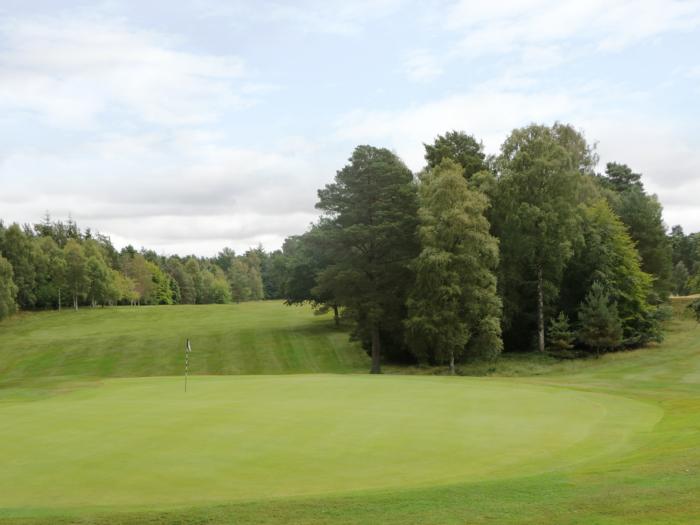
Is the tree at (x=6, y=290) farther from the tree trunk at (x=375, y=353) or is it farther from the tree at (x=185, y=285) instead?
the tree at (x=185, y=285)

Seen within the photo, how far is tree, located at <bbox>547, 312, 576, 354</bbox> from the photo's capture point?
50.8 metres

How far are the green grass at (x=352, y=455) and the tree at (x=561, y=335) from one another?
68.5 feet

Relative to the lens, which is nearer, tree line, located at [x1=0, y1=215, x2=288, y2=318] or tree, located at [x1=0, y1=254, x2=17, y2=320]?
tree, located at [x1=0, y1=254, x2=17, y2=320]

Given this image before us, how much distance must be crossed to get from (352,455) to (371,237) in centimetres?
3440

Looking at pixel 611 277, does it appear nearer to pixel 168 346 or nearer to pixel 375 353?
pixel 375 353

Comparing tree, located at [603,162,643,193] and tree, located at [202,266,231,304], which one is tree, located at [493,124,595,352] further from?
tree, located at [202,266,231,304]

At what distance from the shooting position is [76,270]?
104 m


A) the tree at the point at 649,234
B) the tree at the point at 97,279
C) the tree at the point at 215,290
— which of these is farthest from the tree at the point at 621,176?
the tree at the point at 215,290

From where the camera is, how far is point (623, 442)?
16344 millimetres

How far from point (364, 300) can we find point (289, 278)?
27.0m

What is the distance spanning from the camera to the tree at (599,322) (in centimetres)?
5038

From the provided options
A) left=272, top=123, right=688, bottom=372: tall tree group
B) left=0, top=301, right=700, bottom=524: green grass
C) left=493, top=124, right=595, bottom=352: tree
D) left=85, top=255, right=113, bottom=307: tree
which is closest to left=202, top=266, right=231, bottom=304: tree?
left=85, top=255, right=113, bottom=307: tree

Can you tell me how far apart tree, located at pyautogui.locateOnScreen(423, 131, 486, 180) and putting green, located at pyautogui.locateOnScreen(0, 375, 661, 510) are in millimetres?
35245

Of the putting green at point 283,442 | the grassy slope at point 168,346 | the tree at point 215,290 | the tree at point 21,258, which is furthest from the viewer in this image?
→ the tree at point 215,290
